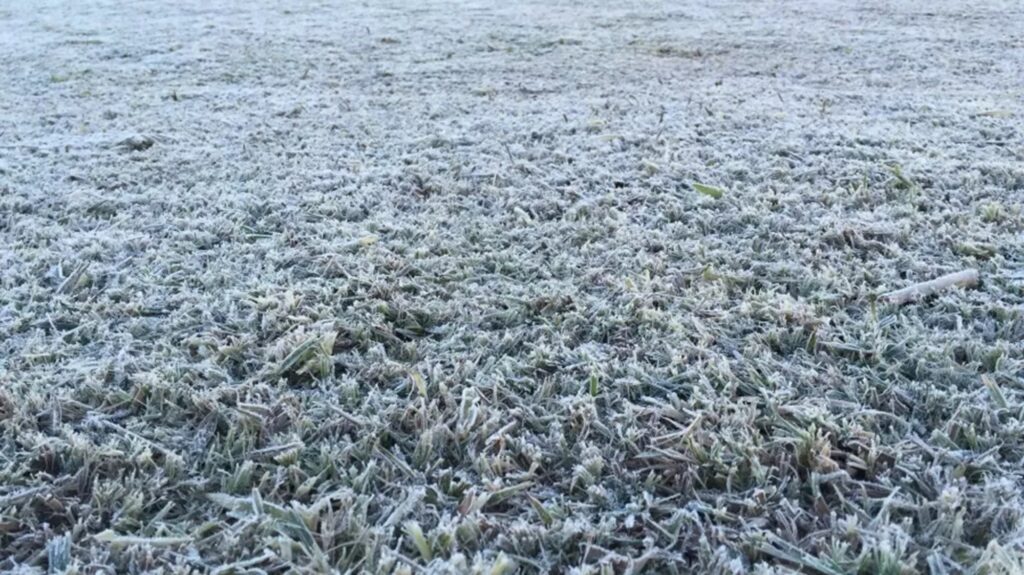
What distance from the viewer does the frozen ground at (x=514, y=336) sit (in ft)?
2.36

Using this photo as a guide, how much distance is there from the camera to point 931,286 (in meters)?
1.13

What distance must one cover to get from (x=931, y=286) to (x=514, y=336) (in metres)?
0.62

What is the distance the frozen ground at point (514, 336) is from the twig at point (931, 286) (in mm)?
21

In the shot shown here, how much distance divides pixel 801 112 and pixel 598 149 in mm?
670

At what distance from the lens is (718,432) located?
834 millimetres

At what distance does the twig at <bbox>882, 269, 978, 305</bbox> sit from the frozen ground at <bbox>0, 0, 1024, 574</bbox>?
0.8 inches

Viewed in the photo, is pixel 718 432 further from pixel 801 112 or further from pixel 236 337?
pixel 801 112

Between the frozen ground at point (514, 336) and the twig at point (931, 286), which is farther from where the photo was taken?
the twig at point (931, 286)

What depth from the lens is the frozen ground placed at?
72 cm

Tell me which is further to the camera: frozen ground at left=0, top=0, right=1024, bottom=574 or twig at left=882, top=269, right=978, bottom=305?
twig at left=882, top=269, right=978, bottom=305

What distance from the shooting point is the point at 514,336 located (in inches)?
40.6

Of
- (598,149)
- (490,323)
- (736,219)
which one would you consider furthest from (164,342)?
(598,149)

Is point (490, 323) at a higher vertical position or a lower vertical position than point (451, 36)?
lower

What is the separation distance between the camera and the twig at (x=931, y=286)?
110cm
